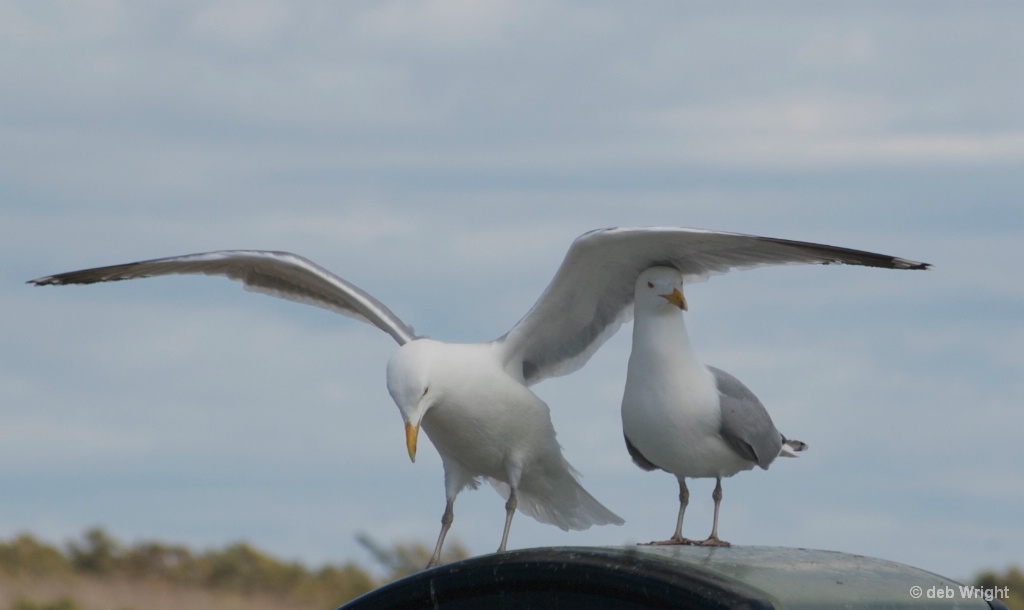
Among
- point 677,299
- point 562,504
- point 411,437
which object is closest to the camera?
point 677,299

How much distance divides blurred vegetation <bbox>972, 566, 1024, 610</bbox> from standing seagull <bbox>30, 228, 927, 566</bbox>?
454 inches

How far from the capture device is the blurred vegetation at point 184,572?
2039 centimetres

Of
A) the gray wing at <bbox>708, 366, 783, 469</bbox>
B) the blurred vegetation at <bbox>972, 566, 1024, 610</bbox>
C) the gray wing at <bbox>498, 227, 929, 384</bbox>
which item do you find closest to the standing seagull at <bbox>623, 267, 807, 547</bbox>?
the gray wing at <bbox>708, 366, 783, 469</bbox>

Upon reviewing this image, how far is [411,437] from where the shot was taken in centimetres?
612

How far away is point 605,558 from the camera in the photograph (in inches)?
157

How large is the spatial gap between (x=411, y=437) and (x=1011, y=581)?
1447 centimetres

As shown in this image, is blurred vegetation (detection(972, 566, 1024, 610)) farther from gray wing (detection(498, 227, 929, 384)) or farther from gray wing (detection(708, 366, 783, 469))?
gray wing (detection(708, 366, 783, 469))

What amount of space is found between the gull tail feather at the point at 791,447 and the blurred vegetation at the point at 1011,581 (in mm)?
11689

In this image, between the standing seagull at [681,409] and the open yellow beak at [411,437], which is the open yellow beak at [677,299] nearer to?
the standing seagull at [681,409]

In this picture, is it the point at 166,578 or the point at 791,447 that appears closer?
the point at 791,447

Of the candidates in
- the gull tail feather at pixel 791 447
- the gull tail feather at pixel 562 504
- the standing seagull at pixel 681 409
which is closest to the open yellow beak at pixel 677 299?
the standing seagull at pixel 681 409

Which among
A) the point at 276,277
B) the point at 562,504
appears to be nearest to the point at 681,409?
the point at 562,504

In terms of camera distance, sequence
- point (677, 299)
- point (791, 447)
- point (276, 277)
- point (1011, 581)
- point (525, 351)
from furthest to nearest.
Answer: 1. point (1011, 581)
2. point (276, 277)
3. point (525, 351)
4. point (791, 447)
5. point (677, 299)

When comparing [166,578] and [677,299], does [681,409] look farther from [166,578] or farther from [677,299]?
[166,578]
